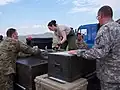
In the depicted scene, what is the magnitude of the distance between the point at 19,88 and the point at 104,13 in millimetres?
1561

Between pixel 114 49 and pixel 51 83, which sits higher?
pixel 114 49

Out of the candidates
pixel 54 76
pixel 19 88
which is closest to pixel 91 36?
pixel 19 88

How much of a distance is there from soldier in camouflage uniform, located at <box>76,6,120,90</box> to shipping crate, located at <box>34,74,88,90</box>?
0.22 meters

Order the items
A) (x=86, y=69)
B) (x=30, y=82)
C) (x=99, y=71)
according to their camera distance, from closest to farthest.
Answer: (x=99, y=71) < (x=86, y=69) < (x=30, y=82)

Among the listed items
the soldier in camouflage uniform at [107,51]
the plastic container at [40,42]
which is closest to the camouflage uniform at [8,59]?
the plastic container at [40,42]

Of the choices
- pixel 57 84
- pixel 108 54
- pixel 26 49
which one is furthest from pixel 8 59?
pixel 108 54

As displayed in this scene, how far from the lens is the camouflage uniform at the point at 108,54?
64.4 inches

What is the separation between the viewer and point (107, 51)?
1.64 m

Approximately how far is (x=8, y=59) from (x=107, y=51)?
1.43 metres

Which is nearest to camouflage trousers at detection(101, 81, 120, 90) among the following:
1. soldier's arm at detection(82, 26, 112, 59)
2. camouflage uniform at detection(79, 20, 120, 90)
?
camouflage uniform at detection(79, 20, 120, 90)

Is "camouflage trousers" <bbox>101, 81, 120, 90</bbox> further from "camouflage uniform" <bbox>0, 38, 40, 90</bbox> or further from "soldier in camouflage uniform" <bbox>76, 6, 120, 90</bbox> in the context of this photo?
"camouflage uniform" <bbox>0, 38, 40, 90</bbox>

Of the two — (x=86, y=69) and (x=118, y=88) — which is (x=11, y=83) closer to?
(x=86, y=69)

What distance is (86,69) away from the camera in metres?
2.00

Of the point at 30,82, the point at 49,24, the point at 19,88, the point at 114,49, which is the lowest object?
the point at 19,88
